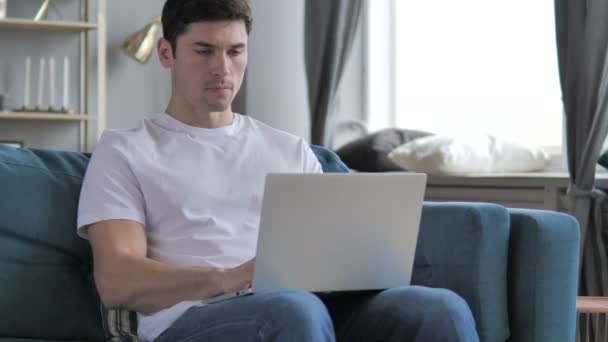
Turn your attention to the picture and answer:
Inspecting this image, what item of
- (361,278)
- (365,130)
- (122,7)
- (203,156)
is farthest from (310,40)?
(361,278)

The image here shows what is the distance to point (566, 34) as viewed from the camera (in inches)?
124

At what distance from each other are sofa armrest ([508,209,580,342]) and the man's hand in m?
0.64

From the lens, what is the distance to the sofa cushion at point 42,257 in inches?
72.6

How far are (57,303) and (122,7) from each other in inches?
122

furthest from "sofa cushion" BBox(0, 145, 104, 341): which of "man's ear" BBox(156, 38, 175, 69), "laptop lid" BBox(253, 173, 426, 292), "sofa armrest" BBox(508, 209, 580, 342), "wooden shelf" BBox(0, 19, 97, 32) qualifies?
"wooden shelf" BBox(0, 19, 97, 32)

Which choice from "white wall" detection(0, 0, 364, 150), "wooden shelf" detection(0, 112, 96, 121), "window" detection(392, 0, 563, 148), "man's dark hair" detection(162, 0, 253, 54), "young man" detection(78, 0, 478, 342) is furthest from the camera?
"white wall" detection(0, 0, 364, 150)

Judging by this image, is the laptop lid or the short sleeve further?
the short sleeve

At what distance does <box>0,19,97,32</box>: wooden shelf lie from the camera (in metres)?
4.24

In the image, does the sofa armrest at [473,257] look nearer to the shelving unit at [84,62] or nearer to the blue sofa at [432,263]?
the blue sofa at [432,263]

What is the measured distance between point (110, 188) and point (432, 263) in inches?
26.5

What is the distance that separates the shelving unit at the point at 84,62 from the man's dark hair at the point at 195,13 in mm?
2504

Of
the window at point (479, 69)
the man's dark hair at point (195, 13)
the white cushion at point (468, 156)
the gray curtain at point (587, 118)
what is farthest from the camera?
the window at point (479, 69)

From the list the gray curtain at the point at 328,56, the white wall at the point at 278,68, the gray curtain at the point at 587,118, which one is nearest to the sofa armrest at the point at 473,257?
the gray curtain at the point at 587,118

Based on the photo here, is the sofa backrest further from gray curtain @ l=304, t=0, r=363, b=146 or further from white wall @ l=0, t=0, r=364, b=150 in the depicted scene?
white wall @ l=0, t=0, r=364, b=150
